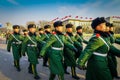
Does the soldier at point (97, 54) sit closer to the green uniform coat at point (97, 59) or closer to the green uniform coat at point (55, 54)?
the green uniform coat at point (97, 59)

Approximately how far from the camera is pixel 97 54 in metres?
5.05

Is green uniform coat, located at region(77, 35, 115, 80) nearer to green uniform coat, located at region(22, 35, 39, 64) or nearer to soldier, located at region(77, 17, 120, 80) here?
soldier, located at region(77, 17, 120, 80)

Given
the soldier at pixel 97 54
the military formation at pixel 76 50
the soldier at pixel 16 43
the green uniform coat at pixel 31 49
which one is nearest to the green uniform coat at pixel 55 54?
the military formation at pixel 76 50

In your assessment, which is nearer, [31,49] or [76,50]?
[76,50]

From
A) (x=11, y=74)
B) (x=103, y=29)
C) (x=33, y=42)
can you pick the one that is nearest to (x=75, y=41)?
(x=33, y=42)

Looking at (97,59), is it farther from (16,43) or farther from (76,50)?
(16,43)

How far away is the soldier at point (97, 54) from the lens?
4.95m

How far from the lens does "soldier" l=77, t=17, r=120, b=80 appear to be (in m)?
4.95

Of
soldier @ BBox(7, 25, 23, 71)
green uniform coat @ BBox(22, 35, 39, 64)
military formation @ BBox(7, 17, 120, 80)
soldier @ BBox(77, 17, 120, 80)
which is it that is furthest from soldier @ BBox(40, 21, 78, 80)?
soldier @ BBox(7, 25, 23, 71)

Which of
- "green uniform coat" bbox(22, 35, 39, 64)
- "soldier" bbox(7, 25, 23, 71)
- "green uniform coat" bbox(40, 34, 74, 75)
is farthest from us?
"soldier" bbox(7, 25, 23, 71)

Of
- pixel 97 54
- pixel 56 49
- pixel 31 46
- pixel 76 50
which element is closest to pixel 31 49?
pixel 31 46

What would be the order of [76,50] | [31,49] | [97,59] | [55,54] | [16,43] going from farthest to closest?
[16,43] → [31,49] → [76,50] → [55,54] → [97,59]

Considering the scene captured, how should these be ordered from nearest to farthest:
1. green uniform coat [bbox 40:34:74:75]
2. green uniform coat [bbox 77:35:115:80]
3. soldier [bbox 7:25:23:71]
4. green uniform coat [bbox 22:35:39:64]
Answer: green uniform coat [bbox 77:35:115:80] → green uniform coat [bbox 40:34:74:75] → green uniform coat [bbox 22:35:39:64] → soldier [bbox 7:25:23:71]

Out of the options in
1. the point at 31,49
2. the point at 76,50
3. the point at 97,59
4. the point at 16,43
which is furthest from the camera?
the point at 16,43
